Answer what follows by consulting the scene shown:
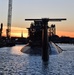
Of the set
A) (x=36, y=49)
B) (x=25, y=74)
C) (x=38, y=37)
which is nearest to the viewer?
(x=25, y=74)

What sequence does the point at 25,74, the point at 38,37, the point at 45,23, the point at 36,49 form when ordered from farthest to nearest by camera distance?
the point at 38,37, the point at 36,49, the point at 45,23, the point at 25,74

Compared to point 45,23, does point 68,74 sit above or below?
below

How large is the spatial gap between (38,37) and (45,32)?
A: 71961 millimetres

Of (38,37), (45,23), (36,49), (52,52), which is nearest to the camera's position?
(45,23)

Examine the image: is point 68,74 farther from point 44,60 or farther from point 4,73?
point 44,60

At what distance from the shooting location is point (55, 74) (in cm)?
5222

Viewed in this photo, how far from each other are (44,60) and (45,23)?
9.05 metres

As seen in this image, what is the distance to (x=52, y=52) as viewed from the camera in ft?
355

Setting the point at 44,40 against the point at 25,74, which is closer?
the point at 25,74

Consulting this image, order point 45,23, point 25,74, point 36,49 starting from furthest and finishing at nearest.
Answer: point 36,49, point 45,23, point 25,74

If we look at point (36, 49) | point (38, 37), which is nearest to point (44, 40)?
point (36, 49)

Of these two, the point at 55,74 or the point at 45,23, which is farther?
the point at 45,23

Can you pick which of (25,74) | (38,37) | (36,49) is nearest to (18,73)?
(25,74)

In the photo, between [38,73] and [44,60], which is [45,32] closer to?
[44,60]
